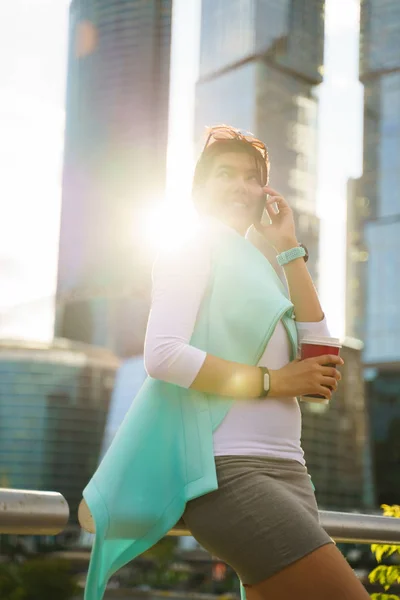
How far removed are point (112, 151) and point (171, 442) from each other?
13850 cm

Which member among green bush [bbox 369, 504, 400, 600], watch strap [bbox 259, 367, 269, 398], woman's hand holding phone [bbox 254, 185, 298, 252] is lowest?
green bush [bbox 369, 504, 400, 600]

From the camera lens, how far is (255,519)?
1.90 meters

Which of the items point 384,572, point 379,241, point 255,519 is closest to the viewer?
point 255,519

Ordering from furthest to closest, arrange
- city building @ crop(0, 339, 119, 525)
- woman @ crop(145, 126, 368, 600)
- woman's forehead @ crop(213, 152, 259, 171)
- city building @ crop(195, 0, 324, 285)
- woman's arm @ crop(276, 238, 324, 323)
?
city building @ crop(195, 0, 324, 285)
city building @ crop(0, 339, 119, 525)
woman's forehead @ crop(213, 152, 259, 171)
woman's arm @ crop(276, 238, 324, 323)
woman @ crop(145, 126, 368, 600)

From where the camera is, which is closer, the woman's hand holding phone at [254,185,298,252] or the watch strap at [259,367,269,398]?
the watch strap at [259,367,269,398]

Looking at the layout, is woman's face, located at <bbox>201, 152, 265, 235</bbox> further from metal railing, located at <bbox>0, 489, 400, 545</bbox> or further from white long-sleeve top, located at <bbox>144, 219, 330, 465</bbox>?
metal railing, located at <bbox>0, 489, 400, 545</bbox>

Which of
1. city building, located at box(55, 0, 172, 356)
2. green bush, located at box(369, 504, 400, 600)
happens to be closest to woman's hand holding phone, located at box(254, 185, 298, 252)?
green bush, located at box(369, 504, 400, 600)

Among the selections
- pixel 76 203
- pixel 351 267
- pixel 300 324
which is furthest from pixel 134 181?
pixel 300 324

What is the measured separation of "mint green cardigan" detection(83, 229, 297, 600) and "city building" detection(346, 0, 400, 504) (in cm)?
9392

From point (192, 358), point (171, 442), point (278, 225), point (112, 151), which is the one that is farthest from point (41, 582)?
point (112, 151)

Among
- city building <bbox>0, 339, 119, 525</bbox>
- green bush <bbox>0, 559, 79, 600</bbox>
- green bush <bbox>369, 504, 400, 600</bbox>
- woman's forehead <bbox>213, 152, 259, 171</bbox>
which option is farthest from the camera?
city building <bbox>0, 339, 119, 525</bbox>

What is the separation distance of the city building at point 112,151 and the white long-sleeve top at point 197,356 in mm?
130968

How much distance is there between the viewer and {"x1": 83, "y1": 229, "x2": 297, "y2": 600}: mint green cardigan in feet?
6.70

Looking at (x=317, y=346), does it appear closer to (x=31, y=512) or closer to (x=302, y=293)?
(x=302, y=293)
